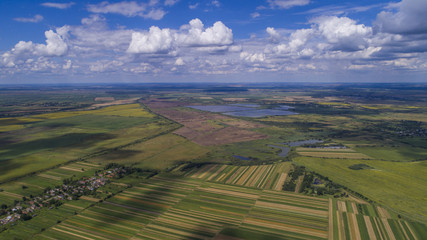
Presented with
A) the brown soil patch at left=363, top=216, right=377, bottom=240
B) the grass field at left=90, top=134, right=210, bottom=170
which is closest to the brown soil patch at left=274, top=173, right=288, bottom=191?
the brown soil patch at left=363, top=216, right=377, bottom=240

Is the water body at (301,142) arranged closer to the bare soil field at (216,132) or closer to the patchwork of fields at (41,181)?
the bare soil field at (216,132)

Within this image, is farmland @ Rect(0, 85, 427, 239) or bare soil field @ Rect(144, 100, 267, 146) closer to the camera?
farmland @ Rect(0, 85, 427, 239)

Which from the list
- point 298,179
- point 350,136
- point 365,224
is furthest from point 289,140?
point 365,224

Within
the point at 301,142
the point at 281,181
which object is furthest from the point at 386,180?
the point at 301,142

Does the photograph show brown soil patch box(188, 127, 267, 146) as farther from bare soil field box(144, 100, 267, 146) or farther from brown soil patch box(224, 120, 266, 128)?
brown soil patch box(224, 120, 266, 128)

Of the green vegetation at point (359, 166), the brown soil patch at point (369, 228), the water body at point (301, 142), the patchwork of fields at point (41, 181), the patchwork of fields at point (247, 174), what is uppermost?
the patchwork of fields at point (41, 181)

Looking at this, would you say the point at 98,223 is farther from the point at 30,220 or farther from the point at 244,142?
the point at 244,142

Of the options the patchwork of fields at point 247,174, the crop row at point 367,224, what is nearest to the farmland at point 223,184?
the crop row at point 367,224

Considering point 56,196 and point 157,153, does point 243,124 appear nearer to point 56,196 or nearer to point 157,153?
point 157,153

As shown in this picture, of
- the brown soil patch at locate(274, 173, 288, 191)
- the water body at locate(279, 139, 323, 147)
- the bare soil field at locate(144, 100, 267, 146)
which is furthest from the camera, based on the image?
the bare soil field at locate(144, 100, 267, 146)

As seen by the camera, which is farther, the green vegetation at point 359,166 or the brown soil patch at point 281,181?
the green vegetation at point 359,166
